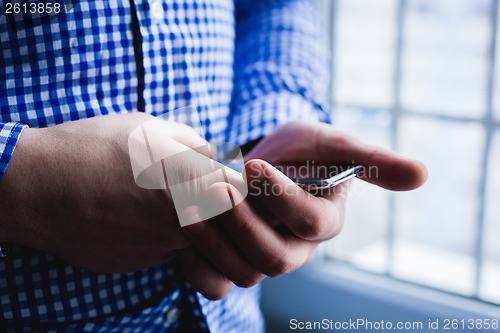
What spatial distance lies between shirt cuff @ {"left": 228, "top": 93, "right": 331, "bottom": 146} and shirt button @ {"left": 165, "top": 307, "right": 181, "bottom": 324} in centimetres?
19

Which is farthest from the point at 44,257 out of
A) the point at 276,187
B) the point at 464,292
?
the point at 464,292

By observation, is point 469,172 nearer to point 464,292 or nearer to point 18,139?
point 464,292

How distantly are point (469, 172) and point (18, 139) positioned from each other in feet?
2.48

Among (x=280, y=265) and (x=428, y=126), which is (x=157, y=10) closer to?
(x=280, y=265)

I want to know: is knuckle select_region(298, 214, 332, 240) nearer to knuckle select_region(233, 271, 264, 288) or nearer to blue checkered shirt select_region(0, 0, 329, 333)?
knuckle select_region(233, 271, 264, 288)

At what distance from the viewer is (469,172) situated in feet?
3.06

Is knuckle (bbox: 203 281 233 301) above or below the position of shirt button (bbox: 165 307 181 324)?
above

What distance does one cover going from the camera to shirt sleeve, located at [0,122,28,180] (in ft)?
1.28

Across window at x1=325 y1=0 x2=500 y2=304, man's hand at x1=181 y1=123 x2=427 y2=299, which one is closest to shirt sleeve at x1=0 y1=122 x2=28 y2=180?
man's hand at x1=181 y1=123 x2=427 y2=299

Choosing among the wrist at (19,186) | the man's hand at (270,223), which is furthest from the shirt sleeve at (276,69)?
the wrist at (19,186)

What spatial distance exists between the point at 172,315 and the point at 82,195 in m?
0.20

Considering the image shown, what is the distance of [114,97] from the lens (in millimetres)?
503

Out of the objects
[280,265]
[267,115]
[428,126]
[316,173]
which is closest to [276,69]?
[267,115]

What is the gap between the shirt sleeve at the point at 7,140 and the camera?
1.28ft
